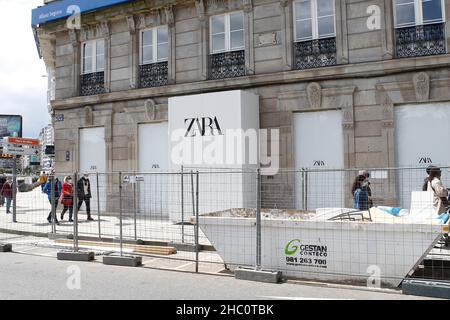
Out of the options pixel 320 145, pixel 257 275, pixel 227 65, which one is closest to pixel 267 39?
pixel 227 65

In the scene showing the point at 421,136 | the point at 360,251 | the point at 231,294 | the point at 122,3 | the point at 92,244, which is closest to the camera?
the point at 231,294

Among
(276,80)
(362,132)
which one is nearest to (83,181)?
(276,80)

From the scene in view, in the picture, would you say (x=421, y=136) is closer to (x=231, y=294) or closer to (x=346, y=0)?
(x=346, y=0)

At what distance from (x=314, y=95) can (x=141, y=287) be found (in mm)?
8997

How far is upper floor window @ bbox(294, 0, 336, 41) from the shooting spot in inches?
555

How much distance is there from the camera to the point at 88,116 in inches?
712

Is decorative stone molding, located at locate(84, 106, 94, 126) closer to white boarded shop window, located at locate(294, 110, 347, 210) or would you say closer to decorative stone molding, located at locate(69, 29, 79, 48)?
decorative stone molding, located at locate(69, 29, 79, 48)

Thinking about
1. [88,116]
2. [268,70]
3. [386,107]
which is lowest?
[386,107]

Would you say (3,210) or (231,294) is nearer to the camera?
(231,294)

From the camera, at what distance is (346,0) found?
44.8ft

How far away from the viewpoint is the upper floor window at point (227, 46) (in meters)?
15.3

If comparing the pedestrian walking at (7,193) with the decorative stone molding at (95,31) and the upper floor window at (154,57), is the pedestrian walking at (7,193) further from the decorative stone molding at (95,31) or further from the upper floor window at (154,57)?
the decorative stone molding at (95,31)

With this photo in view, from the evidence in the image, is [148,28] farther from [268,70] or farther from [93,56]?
[268,70]
